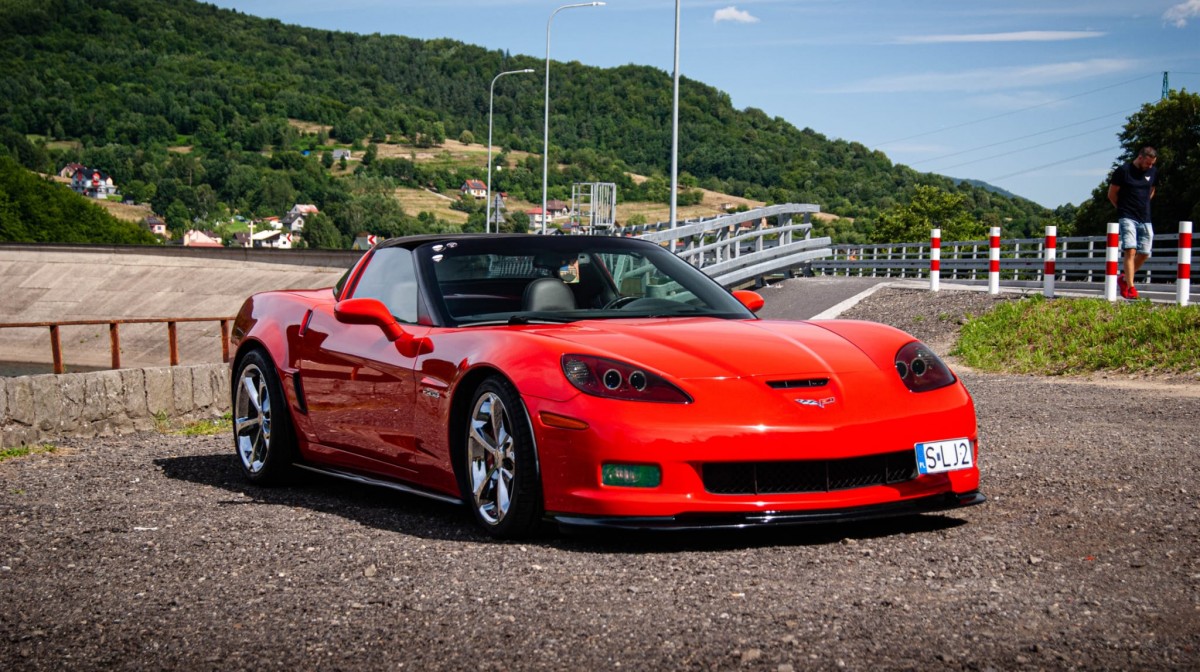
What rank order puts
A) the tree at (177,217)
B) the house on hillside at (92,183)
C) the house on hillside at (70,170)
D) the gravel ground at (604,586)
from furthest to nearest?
the house on hillside at (70,170) → the tree at (177,217) → the house on hillside at (92,183) → the gravel ground at (604,586)

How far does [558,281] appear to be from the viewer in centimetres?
609

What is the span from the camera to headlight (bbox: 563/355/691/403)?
4.82 m

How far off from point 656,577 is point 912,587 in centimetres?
81

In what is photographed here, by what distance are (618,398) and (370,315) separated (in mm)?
1636

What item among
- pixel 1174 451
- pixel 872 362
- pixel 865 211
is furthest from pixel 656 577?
pixel 865 211

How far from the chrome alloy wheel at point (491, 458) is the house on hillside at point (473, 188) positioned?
142237 mm

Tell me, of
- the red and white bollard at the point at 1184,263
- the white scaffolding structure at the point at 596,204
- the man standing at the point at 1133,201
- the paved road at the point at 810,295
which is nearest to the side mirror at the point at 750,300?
the red and white bollard at the point at 1184,263

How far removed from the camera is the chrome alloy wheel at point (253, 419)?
23.8ft

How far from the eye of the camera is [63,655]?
Result: 11.9 feet

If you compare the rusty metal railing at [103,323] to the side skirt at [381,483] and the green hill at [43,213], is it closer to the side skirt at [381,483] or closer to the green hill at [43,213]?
the side skirt at [381,483]

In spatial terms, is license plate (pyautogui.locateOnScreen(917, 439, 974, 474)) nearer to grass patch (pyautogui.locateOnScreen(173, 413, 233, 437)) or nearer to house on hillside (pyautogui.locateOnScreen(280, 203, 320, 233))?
grass patch (pyautogui.locateOnScreen(173, 413, 233, 437))

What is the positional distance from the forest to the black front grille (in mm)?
96968

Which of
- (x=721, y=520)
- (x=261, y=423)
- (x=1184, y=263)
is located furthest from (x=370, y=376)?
(x=1184, y=263)

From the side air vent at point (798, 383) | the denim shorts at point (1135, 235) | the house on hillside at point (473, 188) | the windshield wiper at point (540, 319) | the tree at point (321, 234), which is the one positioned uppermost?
the house on hillside at point (473, 188)
